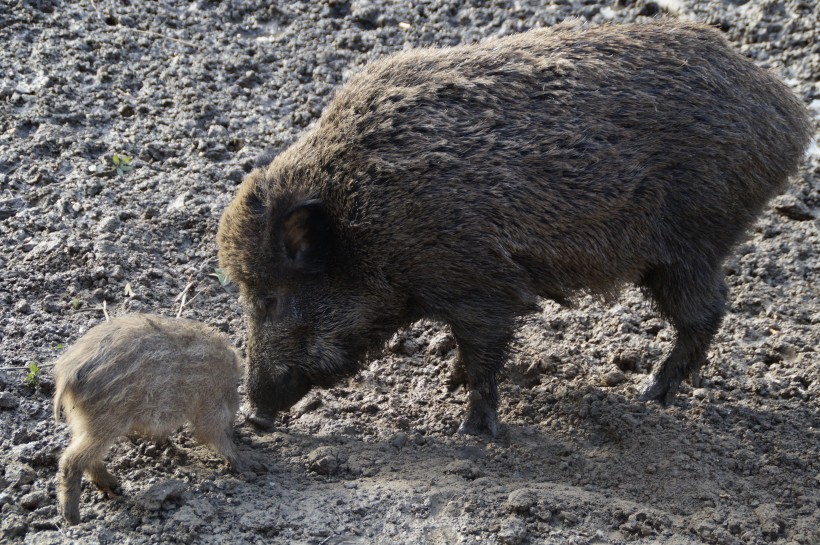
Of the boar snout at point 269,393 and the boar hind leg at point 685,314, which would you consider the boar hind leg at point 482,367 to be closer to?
the boar snout at point 269,393

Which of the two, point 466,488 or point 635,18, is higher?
point 635,18

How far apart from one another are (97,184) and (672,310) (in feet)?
12.3

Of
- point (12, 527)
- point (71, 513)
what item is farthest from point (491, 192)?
point (12, 527)

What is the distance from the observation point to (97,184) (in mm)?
6281

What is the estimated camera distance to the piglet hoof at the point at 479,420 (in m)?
5.03

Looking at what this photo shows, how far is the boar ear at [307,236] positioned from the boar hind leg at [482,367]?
79cm

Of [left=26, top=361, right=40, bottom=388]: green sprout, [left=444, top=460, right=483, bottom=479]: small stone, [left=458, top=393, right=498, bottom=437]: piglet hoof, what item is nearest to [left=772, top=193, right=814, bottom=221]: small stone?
[left=458, top=393, right=498, bottom=437]: piglet hoof

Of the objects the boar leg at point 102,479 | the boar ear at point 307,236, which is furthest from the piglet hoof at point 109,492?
the boar ear at point 307,236

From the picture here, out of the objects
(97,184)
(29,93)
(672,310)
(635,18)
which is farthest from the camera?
(635,18)

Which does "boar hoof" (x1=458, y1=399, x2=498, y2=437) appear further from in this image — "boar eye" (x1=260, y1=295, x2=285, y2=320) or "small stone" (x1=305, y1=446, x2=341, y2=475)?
"boar eye" (x1=260, y1=295, x2=285, y2=320)

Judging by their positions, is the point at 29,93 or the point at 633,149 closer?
the point at 633,149

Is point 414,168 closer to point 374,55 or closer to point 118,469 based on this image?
point 118,469

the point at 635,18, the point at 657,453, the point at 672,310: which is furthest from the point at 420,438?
the point at 635,18

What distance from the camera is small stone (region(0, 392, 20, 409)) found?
4.65 metres
